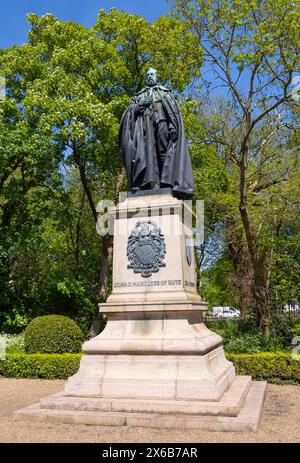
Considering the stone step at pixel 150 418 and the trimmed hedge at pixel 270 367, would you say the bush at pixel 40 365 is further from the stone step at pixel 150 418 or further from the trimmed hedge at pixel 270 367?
the stone step at pixel 150 418

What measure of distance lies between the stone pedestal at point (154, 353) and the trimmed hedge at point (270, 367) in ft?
8.72

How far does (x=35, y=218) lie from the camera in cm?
1867

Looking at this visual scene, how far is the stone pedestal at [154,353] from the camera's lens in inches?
255

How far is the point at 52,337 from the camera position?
13469mm

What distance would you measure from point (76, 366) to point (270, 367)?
15.9 ft

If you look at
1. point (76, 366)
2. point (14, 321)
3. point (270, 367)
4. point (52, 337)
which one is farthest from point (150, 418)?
point (14, 321)

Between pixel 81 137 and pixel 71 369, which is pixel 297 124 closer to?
pixel 81 137

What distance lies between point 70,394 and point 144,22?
1577 cm

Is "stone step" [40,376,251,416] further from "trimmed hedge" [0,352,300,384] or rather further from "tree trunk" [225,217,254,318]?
"tree trunk" [225,217,254,318]

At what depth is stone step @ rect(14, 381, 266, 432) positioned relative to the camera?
19.8ft

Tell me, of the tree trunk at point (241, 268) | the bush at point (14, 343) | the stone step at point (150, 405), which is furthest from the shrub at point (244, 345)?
the stone step at point (150, 405)

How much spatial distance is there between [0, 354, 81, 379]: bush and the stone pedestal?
486cm

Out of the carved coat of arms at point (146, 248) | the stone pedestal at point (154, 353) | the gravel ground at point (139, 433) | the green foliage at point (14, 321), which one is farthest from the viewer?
the green foliage at point (14, 321)

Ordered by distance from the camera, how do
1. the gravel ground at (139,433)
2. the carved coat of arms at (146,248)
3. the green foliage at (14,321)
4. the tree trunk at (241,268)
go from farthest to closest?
the tree trunk at (241,268) → the green foliage at (14,321) → the carved coat of arms at (146,248) → the gravel ground at (139,433)
